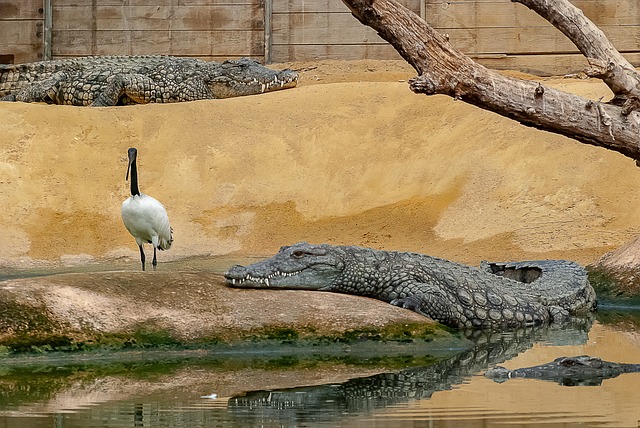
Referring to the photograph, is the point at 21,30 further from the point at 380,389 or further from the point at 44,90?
the point at 380,389

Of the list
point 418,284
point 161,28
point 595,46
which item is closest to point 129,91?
point 161,28

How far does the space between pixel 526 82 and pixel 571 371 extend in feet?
5.97

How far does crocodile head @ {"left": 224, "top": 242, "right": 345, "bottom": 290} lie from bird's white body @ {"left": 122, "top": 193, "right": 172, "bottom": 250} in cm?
180

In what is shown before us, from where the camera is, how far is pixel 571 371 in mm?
7785

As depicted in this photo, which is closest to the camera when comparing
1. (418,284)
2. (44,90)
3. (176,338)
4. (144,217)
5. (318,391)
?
(318,391)

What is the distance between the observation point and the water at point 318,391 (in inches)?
255

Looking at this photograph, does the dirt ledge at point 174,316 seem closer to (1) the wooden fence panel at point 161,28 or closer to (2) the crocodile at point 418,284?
(2) the crocodile at point 418,284

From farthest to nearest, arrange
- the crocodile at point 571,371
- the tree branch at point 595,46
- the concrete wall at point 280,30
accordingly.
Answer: the concrete wall at point 280,30 < the tree branch at point 595,46 < the crocodile at point 571,371

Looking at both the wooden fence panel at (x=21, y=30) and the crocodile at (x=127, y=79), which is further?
the wooden fence panel at (x=21, y=30)

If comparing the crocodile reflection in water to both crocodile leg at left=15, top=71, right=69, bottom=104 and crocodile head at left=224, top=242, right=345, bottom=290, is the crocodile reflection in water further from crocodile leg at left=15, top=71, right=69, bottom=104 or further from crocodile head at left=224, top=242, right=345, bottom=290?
crocodile leg at left=15, top=71, right=69, bottom=104

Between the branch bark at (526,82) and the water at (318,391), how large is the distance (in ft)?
5.05

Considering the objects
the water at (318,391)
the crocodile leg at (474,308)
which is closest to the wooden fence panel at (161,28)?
the crocodile leg at (474,308)

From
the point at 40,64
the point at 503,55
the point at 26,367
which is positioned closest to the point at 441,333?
the point at 26,367

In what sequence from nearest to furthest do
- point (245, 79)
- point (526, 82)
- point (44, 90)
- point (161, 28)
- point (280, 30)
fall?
point (526, 82) < point (44, 90) < point (245, 79) < point (280, 30) < point (161, 28)
